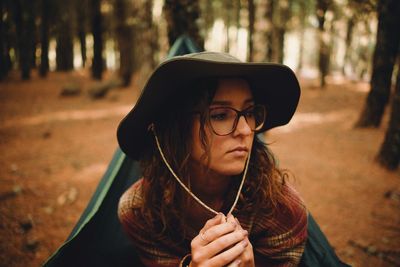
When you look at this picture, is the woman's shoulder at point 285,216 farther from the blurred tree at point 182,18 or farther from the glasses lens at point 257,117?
the blurred tree at point 182,18

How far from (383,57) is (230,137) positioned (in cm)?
Answer: 662

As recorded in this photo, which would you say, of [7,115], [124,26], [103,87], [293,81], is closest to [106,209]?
[293,81]

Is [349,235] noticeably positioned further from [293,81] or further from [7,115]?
[7,115]

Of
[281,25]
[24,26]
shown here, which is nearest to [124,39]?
[24,26]

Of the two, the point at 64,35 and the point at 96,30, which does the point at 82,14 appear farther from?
the point at 96,30

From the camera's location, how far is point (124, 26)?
12242 millimetres

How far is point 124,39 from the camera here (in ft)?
41.1

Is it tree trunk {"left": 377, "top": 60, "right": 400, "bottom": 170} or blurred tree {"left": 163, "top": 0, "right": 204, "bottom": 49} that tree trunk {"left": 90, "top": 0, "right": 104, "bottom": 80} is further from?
tree trunk {"left": 377, "top": 60, "right": 400, "bottom": 170}

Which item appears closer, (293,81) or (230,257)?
(230,257)

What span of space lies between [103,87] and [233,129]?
1110 cm

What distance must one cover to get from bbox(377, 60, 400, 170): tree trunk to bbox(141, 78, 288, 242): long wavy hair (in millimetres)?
3621

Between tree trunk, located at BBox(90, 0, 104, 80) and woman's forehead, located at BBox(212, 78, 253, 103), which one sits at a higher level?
tree trunk, located at BBox(90, 0, 104, 80)

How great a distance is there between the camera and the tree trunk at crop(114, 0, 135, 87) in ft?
39.9

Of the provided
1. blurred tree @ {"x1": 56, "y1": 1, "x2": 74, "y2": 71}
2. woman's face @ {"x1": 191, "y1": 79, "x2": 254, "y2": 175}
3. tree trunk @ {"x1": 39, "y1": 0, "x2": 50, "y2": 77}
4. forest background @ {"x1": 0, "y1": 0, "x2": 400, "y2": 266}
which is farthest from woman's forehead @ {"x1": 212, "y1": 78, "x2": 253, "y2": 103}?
blurred tree @ {"x1": 56, "y1": 1, "x2": 74, "y2": 71}
